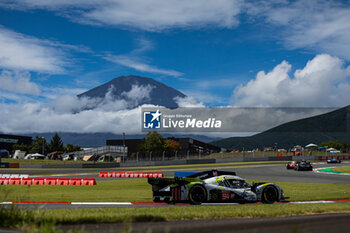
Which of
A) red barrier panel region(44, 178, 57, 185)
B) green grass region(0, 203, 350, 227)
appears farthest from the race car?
red barrier panel region(44, 178, 57, 185)

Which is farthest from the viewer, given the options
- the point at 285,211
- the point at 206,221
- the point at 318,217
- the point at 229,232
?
the point at 285,211

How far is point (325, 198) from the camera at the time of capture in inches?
697

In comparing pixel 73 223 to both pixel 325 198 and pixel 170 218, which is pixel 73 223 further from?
pixel 325 198

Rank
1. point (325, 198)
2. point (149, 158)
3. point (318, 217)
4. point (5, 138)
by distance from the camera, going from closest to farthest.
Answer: point (318, 217), point (325, 198), point (149, 158), point (5, 138)

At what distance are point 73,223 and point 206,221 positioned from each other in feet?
10.9

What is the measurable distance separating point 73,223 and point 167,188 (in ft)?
21.9

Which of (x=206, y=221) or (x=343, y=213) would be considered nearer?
(x=206, y=221)

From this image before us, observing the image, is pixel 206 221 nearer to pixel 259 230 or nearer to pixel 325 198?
pixel 259 230

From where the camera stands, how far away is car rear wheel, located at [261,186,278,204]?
53.4 feet

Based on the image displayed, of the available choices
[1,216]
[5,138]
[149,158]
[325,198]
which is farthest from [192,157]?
[5,138]

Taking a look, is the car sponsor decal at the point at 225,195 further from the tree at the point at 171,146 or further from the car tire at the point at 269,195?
the tree at the point at 171,146

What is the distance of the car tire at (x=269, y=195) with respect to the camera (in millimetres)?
16266

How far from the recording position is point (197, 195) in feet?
50.3

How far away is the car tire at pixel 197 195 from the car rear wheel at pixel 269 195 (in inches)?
108
